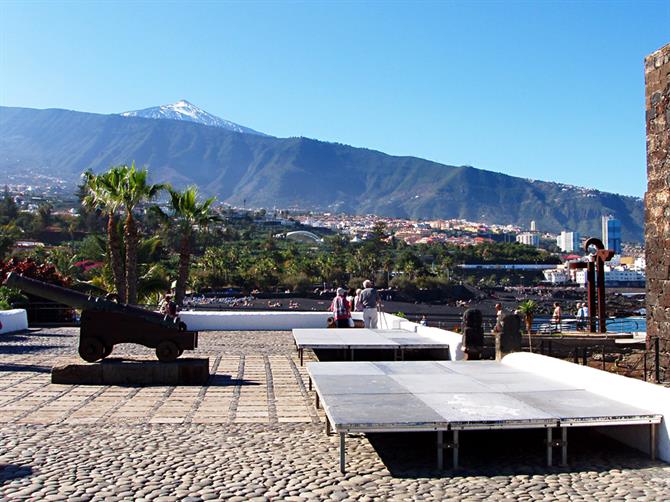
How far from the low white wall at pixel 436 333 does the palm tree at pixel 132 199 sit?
867 centimetres

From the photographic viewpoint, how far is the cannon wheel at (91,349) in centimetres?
1055

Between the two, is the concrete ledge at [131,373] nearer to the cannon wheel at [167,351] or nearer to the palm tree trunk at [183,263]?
the cannon wheel at [167,351]

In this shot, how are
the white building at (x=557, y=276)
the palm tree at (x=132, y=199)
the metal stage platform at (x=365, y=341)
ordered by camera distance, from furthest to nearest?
the white building at (x=557, y=276) < the palm tree at (x=132, y=199) < the metal stage platform at (x=365, y=341)

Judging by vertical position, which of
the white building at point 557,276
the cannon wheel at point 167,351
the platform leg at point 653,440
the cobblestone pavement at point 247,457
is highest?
the white building at point 557,276

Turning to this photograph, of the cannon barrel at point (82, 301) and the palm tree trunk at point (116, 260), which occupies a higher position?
the palm tree trunk at point (116, 260)

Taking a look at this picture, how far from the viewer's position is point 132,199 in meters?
22.7

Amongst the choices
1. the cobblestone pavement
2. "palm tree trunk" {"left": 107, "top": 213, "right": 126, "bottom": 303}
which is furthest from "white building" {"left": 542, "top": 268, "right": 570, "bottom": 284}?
the cobblestone pavement

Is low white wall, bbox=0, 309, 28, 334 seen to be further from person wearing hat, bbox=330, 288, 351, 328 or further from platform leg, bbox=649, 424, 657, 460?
platform leg, bbox=649, 424, 657, 460

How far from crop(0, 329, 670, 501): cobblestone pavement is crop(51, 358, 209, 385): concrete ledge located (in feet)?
1.95

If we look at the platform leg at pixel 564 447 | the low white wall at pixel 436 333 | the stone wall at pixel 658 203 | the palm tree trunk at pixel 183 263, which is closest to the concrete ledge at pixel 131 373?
the low white wall at pixel 436 333

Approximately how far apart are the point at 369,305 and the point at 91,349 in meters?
6.94

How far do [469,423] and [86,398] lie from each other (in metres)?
5.11

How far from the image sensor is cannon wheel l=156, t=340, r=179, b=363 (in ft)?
34.6

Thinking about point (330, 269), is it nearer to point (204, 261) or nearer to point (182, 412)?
point (204, 261)
